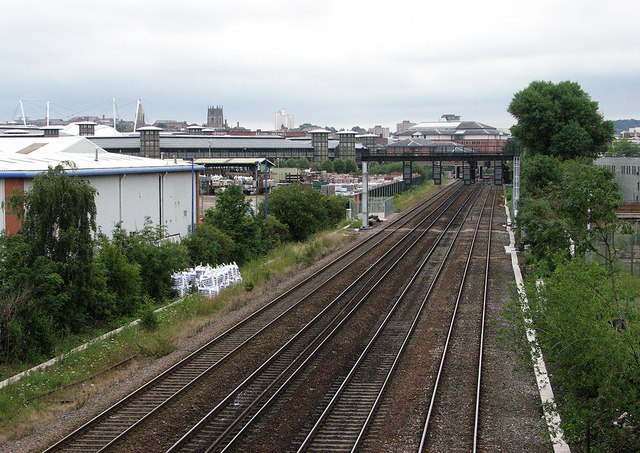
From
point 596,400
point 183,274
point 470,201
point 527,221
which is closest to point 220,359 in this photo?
point 596,400

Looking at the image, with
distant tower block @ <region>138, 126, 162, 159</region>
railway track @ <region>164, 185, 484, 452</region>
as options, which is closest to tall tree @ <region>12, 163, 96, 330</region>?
railway track @ <region>164, 185, 484, 452</region>

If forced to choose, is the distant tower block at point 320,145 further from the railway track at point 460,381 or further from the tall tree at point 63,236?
the tall tree at point 63,236

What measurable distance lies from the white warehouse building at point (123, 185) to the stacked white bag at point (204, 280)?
312 cm

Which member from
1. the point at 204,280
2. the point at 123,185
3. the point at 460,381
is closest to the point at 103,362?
the point at 460,381

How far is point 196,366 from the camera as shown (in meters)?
18.0

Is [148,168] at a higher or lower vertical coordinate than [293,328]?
higher

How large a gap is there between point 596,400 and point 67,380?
11.7m

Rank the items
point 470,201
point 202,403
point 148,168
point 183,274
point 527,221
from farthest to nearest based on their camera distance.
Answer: point 470,201, point 148,168, point 527,221, point 183,274, point 202,403

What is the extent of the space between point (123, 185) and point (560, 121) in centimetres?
3719

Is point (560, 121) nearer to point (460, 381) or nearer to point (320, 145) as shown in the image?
point (460, 381)

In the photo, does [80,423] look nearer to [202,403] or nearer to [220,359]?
[202,403]

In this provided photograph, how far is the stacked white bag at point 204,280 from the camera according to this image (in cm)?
2955

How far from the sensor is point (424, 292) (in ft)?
91.5

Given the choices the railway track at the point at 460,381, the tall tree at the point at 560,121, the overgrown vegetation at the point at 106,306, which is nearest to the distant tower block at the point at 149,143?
the tall tree at the point at 560,121
